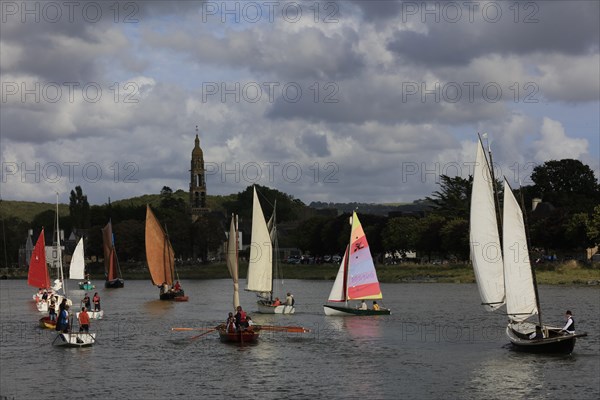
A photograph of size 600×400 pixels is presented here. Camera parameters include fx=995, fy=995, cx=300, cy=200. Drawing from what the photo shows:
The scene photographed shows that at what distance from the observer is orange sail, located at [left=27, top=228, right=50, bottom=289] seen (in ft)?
360

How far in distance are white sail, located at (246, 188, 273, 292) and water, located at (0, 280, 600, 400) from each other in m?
3.74

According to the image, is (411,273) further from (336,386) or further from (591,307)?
(336,386)

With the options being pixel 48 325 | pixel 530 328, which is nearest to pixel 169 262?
pixel 48 325

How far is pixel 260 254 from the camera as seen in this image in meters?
93.1

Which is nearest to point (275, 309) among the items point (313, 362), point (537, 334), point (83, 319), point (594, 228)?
point (83, 319)

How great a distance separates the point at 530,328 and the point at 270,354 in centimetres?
1698

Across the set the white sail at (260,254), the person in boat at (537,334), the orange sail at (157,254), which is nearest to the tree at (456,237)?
the orange sail at (157,254)

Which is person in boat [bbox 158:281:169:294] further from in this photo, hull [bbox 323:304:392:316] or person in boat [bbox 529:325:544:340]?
person in boat [bbox 529:325:544:340]

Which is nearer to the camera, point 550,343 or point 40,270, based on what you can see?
point 550,343

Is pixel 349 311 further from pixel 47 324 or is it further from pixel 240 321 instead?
pixel 47 324

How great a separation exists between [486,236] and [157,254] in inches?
2711

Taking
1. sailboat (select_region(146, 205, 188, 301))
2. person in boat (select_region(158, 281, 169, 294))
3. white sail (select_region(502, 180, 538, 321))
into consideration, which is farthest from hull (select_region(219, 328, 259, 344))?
person in boat (select_region(158, 281, 169, 294))

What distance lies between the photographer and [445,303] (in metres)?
112

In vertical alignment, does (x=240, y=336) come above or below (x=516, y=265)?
below
